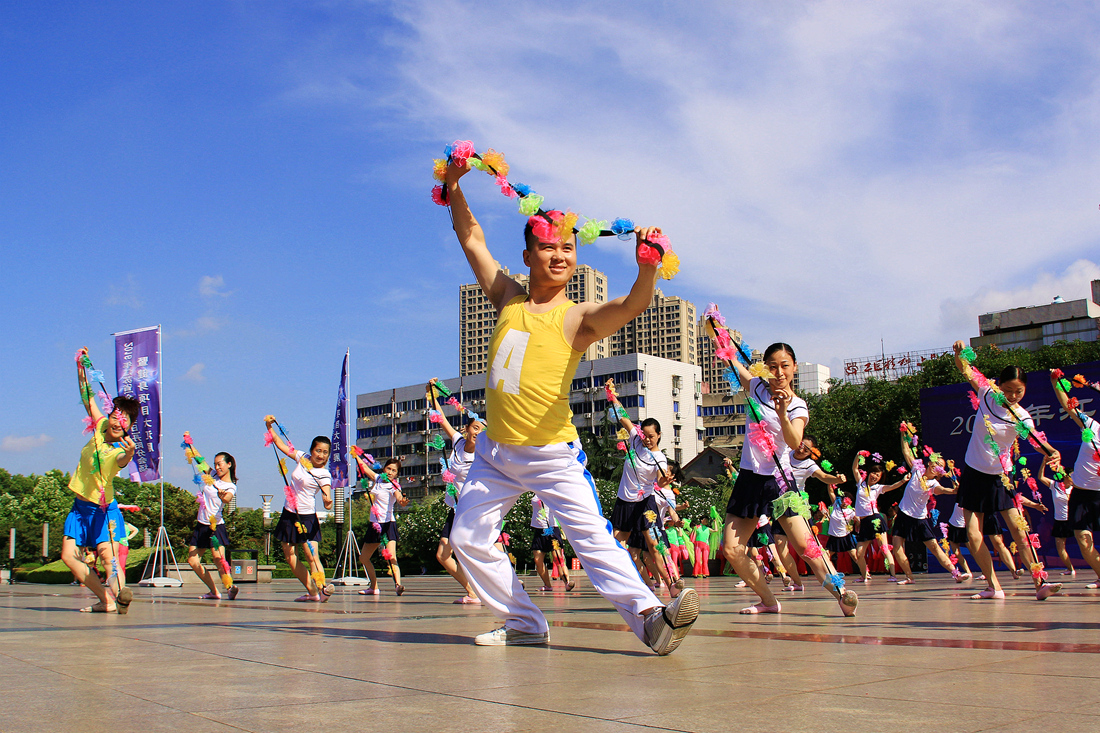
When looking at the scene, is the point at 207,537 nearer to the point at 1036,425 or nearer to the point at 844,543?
the point at 844,543

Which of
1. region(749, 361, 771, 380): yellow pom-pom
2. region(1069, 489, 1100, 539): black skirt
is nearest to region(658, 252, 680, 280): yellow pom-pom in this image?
region(749, 361, 771, 380): yellow pom-pom

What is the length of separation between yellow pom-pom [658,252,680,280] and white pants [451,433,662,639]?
1.01 metres

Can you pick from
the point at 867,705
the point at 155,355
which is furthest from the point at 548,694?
the point at 155,355

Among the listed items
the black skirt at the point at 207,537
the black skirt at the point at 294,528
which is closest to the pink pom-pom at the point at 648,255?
the black skirt at the point at 294,528

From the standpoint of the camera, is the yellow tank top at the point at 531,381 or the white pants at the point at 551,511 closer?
the white pants at the point at 551,511

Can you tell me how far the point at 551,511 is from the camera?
4742mm

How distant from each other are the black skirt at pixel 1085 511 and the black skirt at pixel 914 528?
499 cm

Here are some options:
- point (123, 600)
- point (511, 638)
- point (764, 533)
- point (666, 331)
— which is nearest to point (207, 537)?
point (123, 600)

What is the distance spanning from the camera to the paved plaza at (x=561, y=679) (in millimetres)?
2570

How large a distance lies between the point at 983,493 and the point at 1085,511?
5.62 ft

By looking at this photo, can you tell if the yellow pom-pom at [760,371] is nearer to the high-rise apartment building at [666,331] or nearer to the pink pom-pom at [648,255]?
the pink pom-pom at [648,255]

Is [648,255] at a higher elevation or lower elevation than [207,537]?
higher

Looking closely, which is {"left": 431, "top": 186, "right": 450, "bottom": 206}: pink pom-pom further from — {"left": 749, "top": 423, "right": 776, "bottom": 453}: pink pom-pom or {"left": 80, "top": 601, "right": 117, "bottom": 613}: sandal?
{"left": 80, "top": 601, "right": 117, "bottom": 613}: sandal

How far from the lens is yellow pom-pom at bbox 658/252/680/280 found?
169 inches
